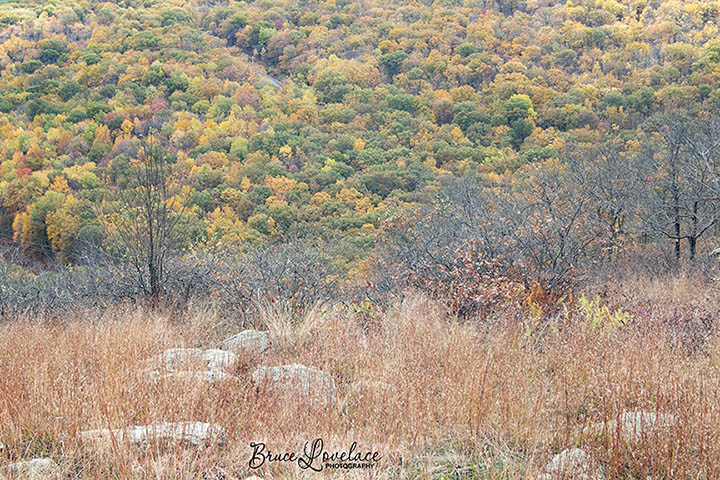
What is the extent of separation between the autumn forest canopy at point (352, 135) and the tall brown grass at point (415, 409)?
2.22 meters

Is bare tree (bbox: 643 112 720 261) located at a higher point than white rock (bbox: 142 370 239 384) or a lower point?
lower

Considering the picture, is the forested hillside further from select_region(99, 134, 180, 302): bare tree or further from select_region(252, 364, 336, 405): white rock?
select_region(252, 364, 336, 405): white rock

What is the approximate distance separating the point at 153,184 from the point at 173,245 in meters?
1.26

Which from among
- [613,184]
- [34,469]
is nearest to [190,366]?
[34,469]

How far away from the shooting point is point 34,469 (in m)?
2.82

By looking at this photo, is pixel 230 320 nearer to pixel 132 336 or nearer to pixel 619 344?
pixel 132 336

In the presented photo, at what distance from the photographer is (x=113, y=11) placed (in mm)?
78375

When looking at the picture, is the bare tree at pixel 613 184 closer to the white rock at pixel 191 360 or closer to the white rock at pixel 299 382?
the white rock at pixel 191 360

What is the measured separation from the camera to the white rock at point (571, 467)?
2650 mm

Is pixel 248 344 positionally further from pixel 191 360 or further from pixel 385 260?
pixel 385 260

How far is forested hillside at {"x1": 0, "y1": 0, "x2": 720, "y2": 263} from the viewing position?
4025 cm
